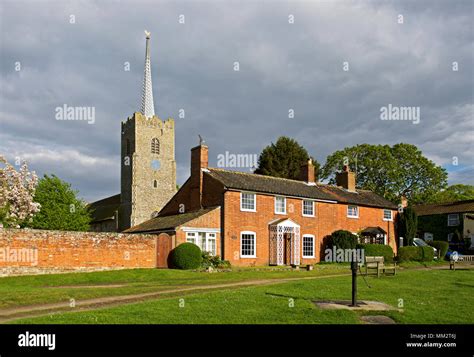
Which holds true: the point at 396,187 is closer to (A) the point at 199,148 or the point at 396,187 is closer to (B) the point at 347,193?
(B) the point at 347,193

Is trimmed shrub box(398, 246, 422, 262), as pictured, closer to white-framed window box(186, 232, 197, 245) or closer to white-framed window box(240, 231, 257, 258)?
white-framed window box(240, 231, 257, 258)

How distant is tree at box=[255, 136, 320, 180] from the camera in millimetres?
58750

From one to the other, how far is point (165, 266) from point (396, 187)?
44737mm

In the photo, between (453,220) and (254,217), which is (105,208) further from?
(453,220)

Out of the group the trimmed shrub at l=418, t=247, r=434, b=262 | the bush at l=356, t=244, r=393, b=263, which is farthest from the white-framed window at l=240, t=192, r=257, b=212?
the trimmed shrub at l=418, t=247, r=434, b=262

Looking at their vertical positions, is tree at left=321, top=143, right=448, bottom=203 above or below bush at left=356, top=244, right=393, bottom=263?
above

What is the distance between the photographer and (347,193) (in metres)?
44.7

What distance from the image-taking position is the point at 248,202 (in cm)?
3556

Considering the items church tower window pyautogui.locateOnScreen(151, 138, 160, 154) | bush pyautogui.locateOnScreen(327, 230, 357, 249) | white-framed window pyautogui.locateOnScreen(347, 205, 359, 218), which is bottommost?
bush pyautogui.locateOnScreen(327, 230, 357, 249)

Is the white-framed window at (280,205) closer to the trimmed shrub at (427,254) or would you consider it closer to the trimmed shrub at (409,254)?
the trimmed shrub at (409,254)

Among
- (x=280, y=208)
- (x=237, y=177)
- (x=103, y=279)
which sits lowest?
(x=103, y=279)

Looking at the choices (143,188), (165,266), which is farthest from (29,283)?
(143,188)

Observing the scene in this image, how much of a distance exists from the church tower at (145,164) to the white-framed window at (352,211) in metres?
34.3

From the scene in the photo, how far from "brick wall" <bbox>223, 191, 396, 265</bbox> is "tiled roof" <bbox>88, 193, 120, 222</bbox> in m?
39.7
